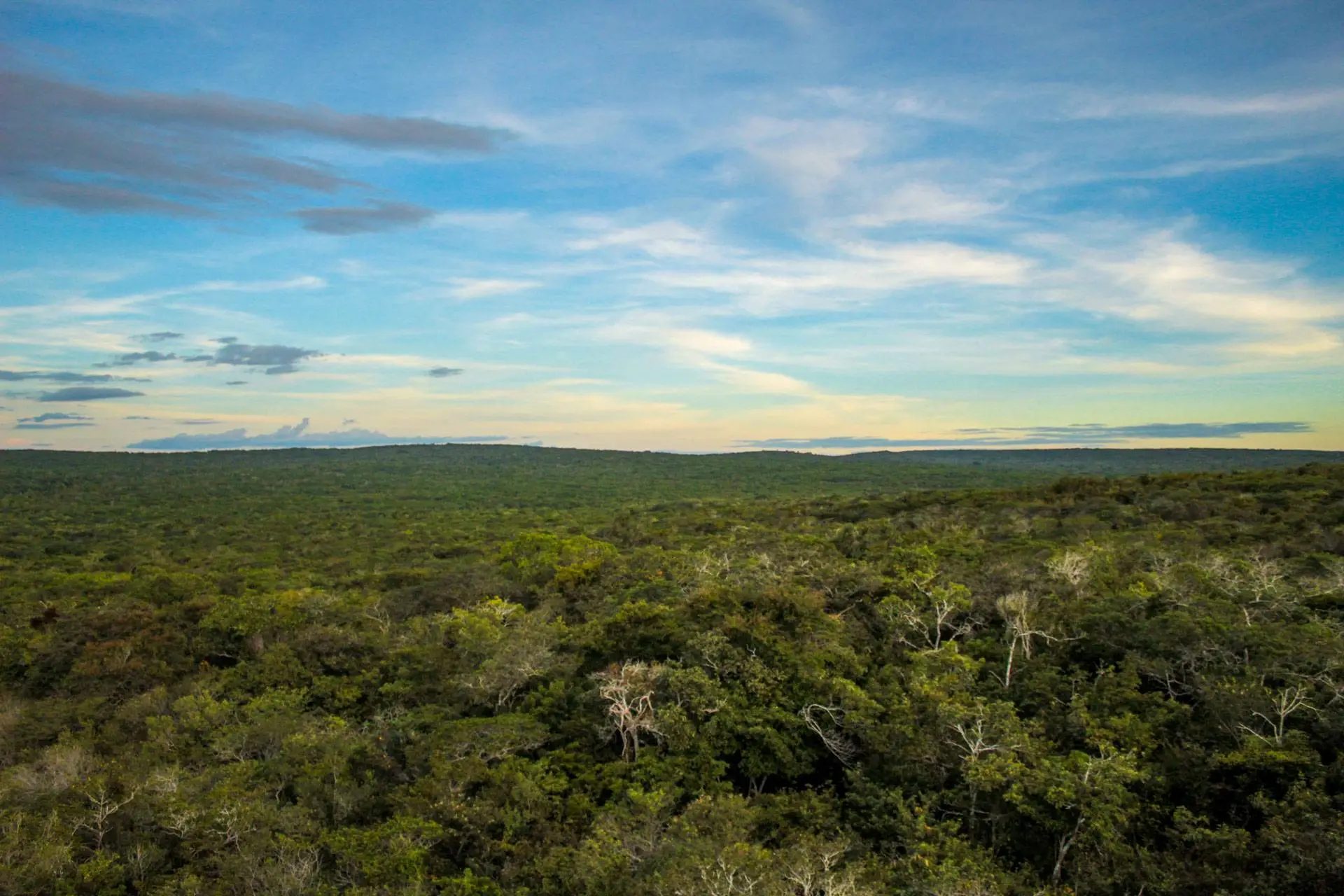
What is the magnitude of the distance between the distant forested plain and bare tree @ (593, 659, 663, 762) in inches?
3.6

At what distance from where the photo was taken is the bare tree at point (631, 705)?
2000 centimetres

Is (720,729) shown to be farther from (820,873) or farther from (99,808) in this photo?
(99,808)

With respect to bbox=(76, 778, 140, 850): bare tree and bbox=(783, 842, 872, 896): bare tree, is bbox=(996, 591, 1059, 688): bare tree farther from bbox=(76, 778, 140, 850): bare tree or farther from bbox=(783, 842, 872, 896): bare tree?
bbox=(76, 778, 140, 850): bare tree

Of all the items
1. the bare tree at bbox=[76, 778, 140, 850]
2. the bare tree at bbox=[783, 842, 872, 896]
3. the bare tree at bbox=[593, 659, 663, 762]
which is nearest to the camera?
the bare tree at bbox=[783, 842, 872, 896]

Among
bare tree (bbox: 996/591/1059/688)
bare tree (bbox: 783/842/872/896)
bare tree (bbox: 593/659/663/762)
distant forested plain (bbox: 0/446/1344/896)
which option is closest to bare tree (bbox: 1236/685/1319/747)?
distant forested plain (bbox: 0/446/1344/896)

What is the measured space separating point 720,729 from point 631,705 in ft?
7.90

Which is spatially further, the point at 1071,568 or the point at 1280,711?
the point at 1071,568

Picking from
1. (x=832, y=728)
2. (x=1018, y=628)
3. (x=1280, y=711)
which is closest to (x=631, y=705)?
(x=832, y=728)

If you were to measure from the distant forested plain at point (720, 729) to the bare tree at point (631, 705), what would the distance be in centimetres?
9

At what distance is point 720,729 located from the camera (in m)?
20.0

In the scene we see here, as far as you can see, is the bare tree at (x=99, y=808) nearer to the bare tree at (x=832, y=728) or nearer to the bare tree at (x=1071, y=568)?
the bare tree at (x=832, y=728)

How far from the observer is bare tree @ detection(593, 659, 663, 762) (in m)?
20.0

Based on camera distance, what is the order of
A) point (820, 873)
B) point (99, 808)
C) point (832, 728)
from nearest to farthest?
point (820, 873) < point (99, 808) < point (832, 728)

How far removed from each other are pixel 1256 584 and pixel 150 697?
36260 mm
